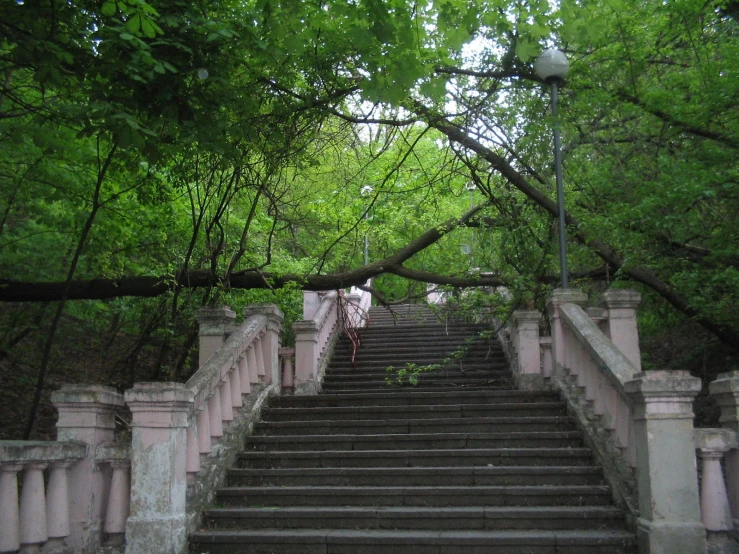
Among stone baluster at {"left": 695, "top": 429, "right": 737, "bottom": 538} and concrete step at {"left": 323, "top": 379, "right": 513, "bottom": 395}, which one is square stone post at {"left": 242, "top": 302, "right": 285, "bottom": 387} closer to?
concrete step at {"left": 323, "top": 379, "right": 513, "bottom": 395}

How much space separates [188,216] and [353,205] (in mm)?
3003

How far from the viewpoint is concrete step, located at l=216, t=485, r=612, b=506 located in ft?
Result: 21.0

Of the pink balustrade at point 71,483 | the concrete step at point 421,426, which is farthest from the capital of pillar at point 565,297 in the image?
the pink balustrade at point 71,483

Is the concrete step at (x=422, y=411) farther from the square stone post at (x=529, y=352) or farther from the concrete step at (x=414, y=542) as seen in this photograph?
the concrete step at (x=414, y=542)

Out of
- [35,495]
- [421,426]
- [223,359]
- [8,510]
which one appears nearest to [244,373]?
[223,359]

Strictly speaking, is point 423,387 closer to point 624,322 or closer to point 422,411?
point 422,411

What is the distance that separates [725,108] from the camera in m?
8.51

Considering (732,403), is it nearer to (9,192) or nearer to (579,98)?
(579,98)

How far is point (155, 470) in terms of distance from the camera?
18.5 feet

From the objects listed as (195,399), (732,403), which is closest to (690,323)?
(732,403)

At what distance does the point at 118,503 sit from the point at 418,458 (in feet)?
9.85

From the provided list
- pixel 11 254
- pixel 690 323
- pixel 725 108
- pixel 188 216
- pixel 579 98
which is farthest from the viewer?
pixel 690 323

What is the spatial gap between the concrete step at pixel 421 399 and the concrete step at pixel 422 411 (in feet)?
1.04

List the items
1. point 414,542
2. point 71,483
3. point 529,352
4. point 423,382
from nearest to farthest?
point 71,483 → point 414,542 → point 529,352 → point 423,382
